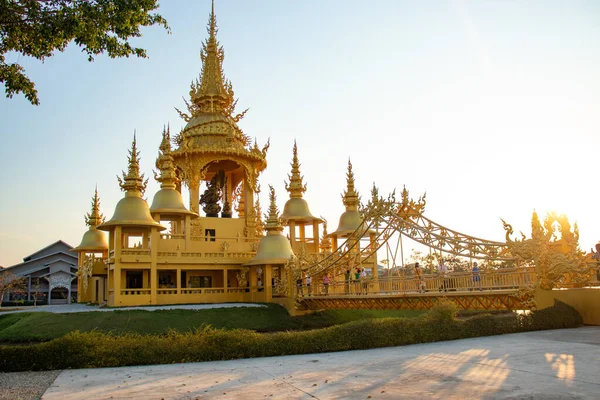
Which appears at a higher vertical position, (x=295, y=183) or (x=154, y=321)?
(x=295, y=183)

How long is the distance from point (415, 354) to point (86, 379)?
23.1 feet

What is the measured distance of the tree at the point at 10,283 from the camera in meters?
41.0

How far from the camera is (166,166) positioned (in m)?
31.5

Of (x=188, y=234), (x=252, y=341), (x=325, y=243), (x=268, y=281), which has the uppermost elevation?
(x=188, y=234)

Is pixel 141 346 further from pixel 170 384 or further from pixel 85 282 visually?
pixel 85 282

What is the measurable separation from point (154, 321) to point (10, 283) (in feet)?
87.1

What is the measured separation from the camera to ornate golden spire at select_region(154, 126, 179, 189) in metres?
30.9

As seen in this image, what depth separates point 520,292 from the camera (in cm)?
1534

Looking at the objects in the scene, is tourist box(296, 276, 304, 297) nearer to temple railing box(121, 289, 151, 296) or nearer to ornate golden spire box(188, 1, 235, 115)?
temple railing box(121, 289, 151, 296)

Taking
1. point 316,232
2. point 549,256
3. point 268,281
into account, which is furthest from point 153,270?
point 549,256

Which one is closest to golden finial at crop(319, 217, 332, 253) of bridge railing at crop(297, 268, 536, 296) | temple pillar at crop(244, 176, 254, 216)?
temple pillar at crop(244, 176, 254, 216)

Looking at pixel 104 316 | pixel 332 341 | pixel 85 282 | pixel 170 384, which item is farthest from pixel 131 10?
pixel 85 282

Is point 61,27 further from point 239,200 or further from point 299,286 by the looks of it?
point 239,200

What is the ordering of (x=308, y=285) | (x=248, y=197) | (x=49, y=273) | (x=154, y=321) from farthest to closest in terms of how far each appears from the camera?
1. (x=49, y=273)
2. (x=248, y=197)
3. (x=308, y=285)
4. (x=154, y=321)
